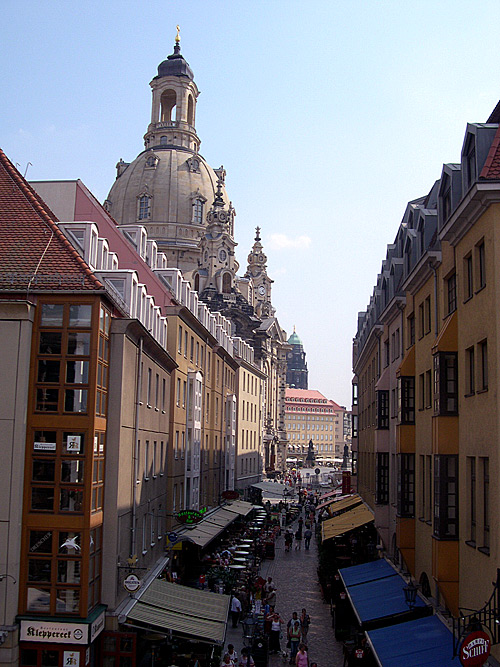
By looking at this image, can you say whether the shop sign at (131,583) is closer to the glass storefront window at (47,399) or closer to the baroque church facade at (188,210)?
the glass storefront window at (47,399)

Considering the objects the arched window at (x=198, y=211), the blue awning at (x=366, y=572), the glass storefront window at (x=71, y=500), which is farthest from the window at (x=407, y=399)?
the arched window at (x=198, y=211)

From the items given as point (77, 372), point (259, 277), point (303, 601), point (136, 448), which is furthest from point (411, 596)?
point (259, 277)

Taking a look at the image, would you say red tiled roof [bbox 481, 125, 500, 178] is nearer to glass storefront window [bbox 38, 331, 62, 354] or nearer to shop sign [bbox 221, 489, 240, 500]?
glass storefront window [bbox 38, 331, 62, 354]

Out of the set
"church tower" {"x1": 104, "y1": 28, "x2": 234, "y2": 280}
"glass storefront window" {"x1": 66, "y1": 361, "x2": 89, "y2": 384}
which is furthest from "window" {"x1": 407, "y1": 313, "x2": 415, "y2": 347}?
"church tower" {"x1": 104, "y1": 28, "x2": 234, "y2": 280}

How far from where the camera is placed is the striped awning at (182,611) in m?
20.5

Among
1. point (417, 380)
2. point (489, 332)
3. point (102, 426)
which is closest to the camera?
point (489, 332)

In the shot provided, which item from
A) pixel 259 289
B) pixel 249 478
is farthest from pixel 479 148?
pixel 259 289

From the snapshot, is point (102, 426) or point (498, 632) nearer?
point (498, 632)

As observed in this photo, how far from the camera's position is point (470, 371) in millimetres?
18562

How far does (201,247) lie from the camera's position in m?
107

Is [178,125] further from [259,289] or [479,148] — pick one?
[479,148]

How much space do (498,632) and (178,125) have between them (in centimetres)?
11085

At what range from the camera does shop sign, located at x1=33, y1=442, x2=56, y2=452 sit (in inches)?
744

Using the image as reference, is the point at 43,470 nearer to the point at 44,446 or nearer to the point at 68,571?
the point at 44,446
